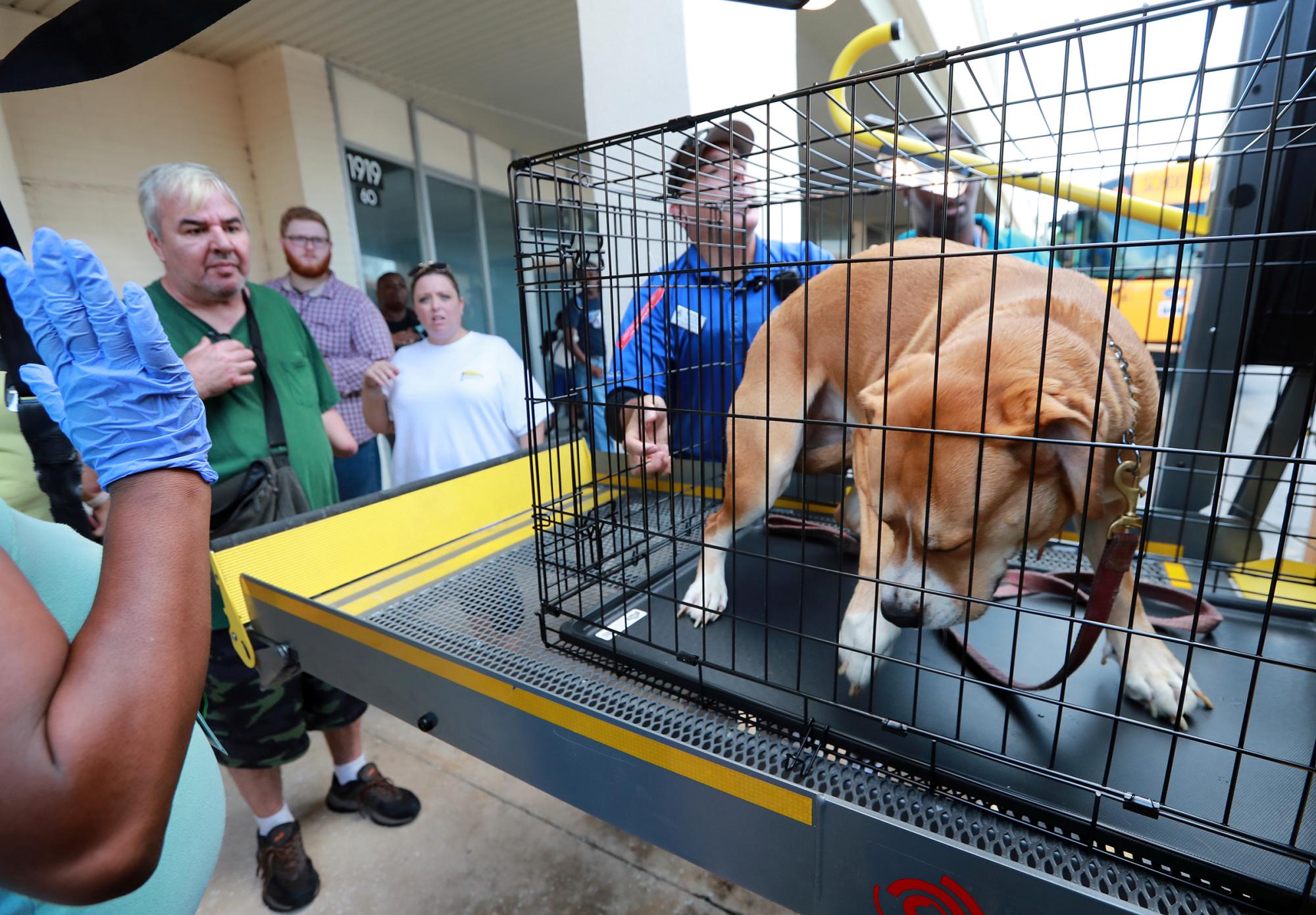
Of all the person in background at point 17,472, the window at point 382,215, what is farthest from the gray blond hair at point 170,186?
the window at point 382,215

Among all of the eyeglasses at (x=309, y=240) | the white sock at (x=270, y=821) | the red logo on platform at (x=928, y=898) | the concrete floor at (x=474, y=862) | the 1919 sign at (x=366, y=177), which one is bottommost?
the concrete floor at (x=474, y=862)

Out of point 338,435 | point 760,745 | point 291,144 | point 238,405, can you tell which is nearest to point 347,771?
point 338,435

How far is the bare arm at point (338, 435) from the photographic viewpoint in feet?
8.64

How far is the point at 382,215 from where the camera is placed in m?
6.20

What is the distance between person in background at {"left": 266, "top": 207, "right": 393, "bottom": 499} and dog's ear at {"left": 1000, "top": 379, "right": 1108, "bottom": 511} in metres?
3.57

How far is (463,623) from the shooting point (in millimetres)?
1594

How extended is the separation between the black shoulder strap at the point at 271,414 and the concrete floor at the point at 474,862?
1.43 m

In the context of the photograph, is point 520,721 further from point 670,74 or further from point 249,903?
point 670,74

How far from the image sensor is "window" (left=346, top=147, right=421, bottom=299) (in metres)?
5.94

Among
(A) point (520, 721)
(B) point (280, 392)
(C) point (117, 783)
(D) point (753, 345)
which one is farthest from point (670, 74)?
(C) point (117, 783)

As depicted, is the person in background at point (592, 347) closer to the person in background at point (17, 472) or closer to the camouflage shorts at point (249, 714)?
the camouflage shorts at point (249, 714)

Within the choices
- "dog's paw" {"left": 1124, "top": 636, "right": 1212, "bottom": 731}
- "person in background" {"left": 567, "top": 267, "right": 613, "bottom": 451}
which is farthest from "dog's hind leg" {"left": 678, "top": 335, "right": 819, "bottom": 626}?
"dog's paw" {"left": 1124, "top": 636, "right": 1212, "bottom": 731}

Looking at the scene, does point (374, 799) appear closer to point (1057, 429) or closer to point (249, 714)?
point (249, 714)

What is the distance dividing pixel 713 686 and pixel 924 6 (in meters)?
8.03
